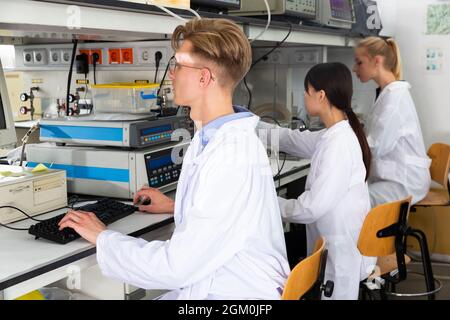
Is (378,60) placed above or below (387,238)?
above

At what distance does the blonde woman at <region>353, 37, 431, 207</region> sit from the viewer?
2.92 meters

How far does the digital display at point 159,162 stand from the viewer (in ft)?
6.29

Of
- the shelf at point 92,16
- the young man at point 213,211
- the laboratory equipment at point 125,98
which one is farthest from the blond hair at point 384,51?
the young man at point 213,211

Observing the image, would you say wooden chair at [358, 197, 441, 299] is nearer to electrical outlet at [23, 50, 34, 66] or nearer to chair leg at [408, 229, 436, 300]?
chair leg at [408, 229, 436, 300]

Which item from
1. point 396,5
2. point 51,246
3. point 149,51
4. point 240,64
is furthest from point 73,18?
point 396,5

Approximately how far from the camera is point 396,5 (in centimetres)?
395

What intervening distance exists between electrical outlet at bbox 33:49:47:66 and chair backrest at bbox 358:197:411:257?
1.86 m

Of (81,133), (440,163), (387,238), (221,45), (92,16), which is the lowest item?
(387,238)

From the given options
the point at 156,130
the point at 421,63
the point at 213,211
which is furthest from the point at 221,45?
the point at 421,63

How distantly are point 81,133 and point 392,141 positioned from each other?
177cm

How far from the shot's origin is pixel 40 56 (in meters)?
2.73

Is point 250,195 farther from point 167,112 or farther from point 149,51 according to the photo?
point 149,51

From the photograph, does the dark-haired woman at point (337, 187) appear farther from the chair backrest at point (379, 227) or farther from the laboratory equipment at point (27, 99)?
the laboratory equipment at point (27, 99)

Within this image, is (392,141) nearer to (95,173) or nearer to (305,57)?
(305,57)
